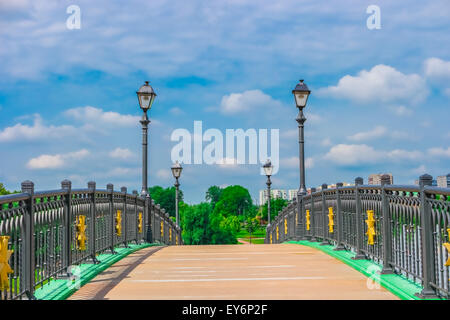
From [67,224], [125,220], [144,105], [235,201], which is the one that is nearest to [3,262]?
[67,224]

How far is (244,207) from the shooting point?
145875 mm

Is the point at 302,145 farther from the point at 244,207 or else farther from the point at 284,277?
the point at 244,207

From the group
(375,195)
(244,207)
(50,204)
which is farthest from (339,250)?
(244,207)

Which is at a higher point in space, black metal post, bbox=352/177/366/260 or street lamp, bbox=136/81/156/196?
street lamp, bbox=136/81/156/196

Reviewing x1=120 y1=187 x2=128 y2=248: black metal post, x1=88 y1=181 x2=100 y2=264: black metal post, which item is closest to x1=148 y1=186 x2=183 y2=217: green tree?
x1=120 y1=187 x2=128 y2=248: black metal post

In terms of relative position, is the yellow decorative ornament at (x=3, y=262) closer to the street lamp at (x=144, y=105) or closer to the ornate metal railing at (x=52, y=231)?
the ornate metal railing at (x=52, y=231)

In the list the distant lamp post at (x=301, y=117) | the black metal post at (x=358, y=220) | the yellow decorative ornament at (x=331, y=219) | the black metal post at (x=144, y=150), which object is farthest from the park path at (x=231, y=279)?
the black metal post at (x=144, y=150)

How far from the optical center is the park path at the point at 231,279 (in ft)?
20.0

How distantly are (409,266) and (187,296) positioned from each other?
9.81ft

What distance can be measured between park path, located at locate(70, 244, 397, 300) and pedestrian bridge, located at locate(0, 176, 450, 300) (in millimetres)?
16

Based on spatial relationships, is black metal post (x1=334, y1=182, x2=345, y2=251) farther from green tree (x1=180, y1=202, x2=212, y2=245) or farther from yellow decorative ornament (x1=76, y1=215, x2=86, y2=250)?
green tree (x1=180, y1=202, x2=212, y2=245)

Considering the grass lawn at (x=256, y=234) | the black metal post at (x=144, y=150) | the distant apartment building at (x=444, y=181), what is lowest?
the grass lawn at (x=256, y=234)

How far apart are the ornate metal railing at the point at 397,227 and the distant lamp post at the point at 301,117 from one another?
2.98 metres

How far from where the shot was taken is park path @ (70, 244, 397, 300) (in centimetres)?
611
